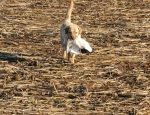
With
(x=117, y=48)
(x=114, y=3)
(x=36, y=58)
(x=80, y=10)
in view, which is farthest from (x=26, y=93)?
(x=114, y=3)

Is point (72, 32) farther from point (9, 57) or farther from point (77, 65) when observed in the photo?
point (9, 57)

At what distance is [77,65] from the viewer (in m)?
7.41

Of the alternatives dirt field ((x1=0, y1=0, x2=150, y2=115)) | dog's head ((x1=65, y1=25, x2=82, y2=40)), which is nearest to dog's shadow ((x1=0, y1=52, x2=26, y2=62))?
dirt field ((x1=0, y1=0, x2=150, y2=115))

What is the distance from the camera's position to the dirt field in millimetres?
5859

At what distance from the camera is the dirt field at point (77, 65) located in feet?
19.2

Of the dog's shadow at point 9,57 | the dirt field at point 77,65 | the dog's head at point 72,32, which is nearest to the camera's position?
the dirt field at point 77,65

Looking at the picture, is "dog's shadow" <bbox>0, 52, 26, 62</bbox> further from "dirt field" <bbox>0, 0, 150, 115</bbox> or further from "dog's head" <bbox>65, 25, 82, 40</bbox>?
"dog's head" <bbox>65, 25, 82, 40</bbox>

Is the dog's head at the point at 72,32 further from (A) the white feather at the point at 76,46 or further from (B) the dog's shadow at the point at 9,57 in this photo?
(B) the dog's shadow at the point at 9,57

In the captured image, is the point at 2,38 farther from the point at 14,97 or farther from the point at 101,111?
the point at 101,111

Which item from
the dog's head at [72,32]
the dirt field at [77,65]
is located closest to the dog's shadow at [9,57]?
the dirt field at [77,65]

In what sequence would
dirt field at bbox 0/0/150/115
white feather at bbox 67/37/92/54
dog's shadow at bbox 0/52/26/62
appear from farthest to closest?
dog's shadow at bbox 0/52/26/62 < white feather at bbox 67/37/92/54 < dirt field at bbox 0/0/150/115

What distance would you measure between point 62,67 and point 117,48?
1.44m

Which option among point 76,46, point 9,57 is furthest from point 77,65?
point 9,57

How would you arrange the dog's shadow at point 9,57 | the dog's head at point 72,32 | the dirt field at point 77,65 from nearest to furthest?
the dirt field at point 77,65
the dog's head at point 72,32
the dog's shadow at point 9,57
